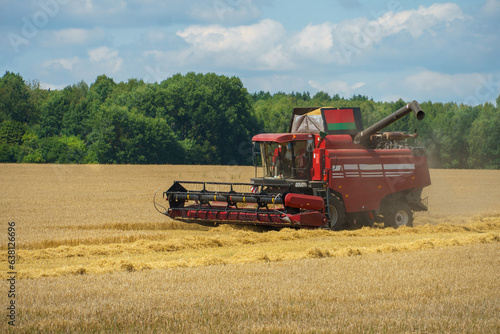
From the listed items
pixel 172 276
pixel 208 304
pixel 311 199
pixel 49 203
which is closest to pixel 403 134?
pixel 311 199

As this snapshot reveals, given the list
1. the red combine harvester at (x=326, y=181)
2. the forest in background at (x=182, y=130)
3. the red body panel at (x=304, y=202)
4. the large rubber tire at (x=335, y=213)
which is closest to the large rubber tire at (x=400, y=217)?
the red combine harvester at (x=326, y=181)

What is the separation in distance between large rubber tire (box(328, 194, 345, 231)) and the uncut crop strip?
50cm

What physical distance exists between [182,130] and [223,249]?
5550 centimetres

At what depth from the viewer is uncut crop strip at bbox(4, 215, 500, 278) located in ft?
32.3

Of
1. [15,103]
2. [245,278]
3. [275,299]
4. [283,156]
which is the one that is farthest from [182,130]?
[275,299]

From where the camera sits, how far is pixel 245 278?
28.1 feet

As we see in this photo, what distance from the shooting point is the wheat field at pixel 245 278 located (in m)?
6.28

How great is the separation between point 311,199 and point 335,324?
26.3 feet

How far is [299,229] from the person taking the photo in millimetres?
14219

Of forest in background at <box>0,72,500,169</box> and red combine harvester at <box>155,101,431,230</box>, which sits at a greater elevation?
forest in background at <box>0,72,500,169</box>

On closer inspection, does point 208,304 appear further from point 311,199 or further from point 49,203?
point 49,203

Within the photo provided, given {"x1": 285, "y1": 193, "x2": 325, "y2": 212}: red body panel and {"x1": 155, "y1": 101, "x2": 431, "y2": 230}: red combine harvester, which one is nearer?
{"x1": 285, "y1": 193, "x2": 325, "y2": 212}: red body panel

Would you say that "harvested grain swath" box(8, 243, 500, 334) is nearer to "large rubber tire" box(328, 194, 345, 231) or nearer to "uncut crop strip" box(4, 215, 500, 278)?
"uncut crop strip" box(4, 215, 500, 278)

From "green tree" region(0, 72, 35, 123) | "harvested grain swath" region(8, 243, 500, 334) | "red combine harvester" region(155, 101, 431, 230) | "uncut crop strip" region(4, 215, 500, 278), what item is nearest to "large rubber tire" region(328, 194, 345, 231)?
"red combine harvester" region(155, 101, 431, 230)
